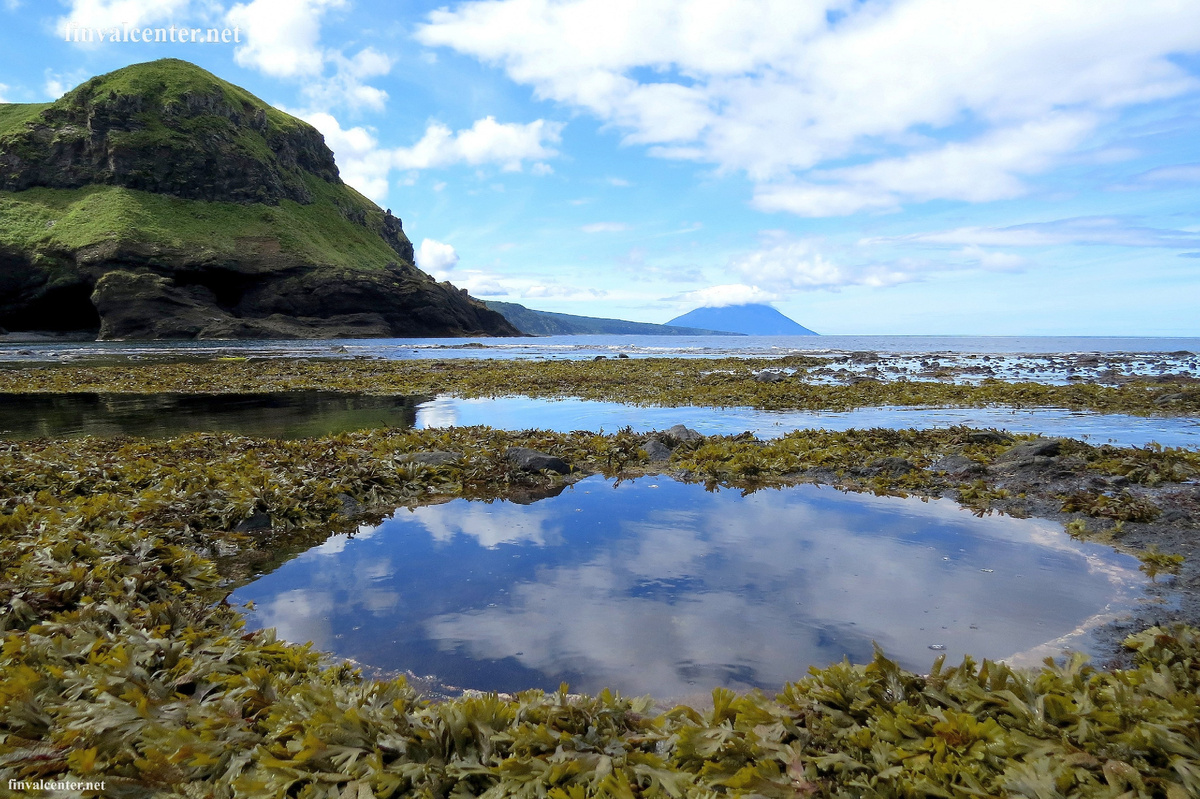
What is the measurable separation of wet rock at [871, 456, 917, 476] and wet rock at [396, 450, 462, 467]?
19.8 ft

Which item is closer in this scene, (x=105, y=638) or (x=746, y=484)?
(x=105, y=638)

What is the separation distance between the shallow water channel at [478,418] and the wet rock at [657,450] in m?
2.49

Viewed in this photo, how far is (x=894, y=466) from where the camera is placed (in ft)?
27.0

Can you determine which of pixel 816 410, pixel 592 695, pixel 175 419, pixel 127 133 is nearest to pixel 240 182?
pixel 127 133

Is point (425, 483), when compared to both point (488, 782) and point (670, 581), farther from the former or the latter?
point (488, 782)

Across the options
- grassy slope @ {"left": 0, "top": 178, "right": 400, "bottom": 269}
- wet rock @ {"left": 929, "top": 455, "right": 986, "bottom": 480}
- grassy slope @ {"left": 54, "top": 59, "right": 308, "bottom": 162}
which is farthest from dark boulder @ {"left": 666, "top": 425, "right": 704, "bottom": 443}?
grassy slope @ {"left": 54, "top": 59, "right": 308, "bottom": 162}

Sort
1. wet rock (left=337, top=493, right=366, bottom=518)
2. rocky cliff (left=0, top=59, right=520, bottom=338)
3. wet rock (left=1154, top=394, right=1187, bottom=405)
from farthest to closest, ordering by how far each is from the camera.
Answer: rocky cliff (left=0, top=59, right=520, bottom=338) < wet rock (left=1154, top=394, right=1187, bottom=405) < wet rock (left=337, top=493, right=366, bottom=518)

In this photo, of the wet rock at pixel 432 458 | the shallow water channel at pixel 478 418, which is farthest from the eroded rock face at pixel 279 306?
the wet rock at pixel 432 458

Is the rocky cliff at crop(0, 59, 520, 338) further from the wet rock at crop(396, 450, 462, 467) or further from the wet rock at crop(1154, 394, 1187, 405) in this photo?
the wet rock at crop(1154, 394, 1187, 405)

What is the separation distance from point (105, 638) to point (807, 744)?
3.93 m

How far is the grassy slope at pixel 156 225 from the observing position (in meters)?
73.1

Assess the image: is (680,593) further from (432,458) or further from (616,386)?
(616,386)

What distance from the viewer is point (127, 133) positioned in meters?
86.7

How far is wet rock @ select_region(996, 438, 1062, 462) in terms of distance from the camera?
8.27m
